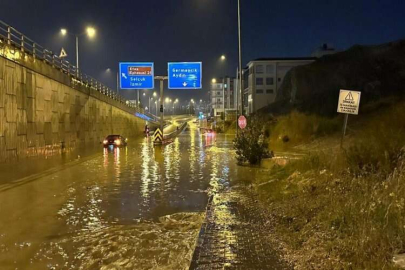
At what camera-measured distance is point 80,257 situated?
22.2 feet

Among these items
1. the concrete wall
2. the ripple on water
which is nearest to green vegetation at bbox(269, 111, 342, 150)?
the concrete wall

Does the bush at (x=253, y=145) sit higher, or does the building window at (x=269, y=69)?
the building window at (x=269, y=69)

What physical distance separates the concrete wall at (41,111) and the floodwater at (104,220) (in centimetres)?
485

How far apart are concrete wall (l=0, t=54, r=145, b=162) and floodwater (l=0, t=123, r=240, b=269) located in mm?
4850

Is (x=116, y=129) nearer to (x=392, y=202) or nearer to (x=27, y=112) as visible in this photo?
(x=27, y=112)

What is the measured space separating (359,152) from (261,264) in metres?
4.93

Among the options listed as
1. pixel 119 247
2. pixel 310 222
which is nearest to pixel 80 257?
pixel 119 247

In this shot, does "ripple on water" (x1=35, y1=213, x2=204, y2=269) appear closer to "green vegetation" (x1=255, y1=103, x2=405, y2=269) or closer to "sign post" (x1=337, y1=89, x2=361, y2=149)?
"green vegetation" (x1=255, y1=103, x2=405, y2=269)

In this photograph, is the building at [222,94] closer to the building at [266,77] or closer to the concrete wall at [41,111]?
the building at [266,77]

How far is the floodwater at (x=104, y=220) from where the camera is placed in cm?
670

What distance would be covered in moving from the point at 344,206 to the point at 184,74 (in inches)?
1442

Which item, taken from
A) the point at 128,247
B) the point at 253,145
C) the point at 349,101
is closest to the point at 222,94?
the point at 253,145

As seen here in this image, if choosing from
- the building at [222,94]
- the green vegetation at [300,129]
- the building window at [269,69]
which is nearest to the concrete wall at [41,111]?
the green vegetation at [300,129]

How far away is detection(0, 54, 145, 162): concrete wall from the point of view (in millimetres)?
20188
